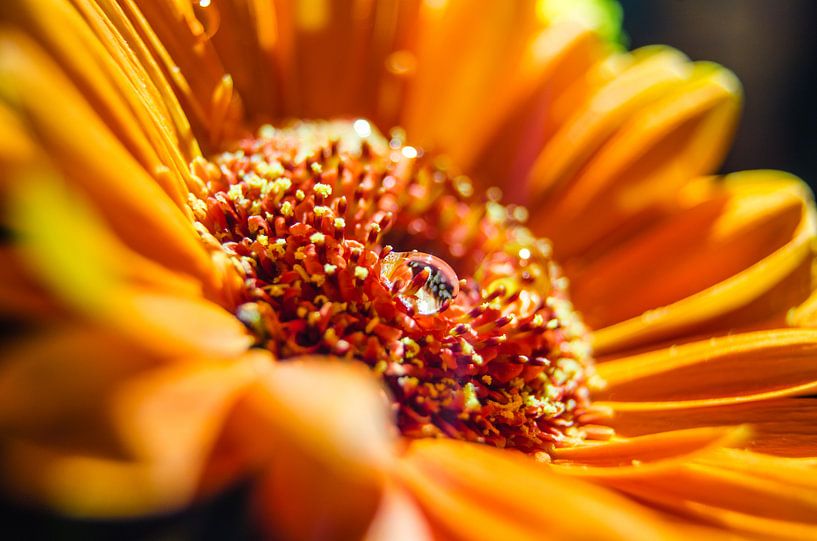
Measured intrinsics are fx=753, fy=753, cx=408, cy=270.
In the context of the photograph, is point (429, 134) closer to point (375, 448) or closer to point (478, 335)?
point (478, 335)

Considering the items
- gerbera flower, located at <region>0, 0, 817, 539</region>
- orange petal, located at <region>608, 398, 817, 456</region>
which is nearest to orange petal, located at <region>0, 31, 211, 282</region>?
gerbera flower, located at <region>0, 0, 817, 539</region>

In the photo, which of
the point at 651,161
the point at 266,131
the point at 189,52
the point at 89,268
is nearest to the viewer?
the point at 89,268

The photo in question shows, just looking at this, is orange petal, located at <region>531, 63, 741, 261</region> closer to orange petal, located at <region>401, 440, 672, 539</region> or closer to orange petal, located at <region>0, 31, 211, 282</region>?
orange petal, located at <region>401, 440, 672, 539</region>

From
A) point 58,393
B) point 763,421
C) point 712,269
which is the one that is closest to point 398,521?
point 58,393

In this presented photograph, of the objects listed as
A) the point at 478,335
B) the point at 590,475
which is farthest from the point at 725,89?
the point at 590,475

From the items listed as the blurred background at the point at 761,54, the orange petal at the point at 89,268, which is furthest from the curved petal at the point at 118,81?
the blurred background at the point at 761,54

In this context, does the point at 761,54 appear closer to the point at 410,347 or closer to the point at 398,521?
the point at 410,347
